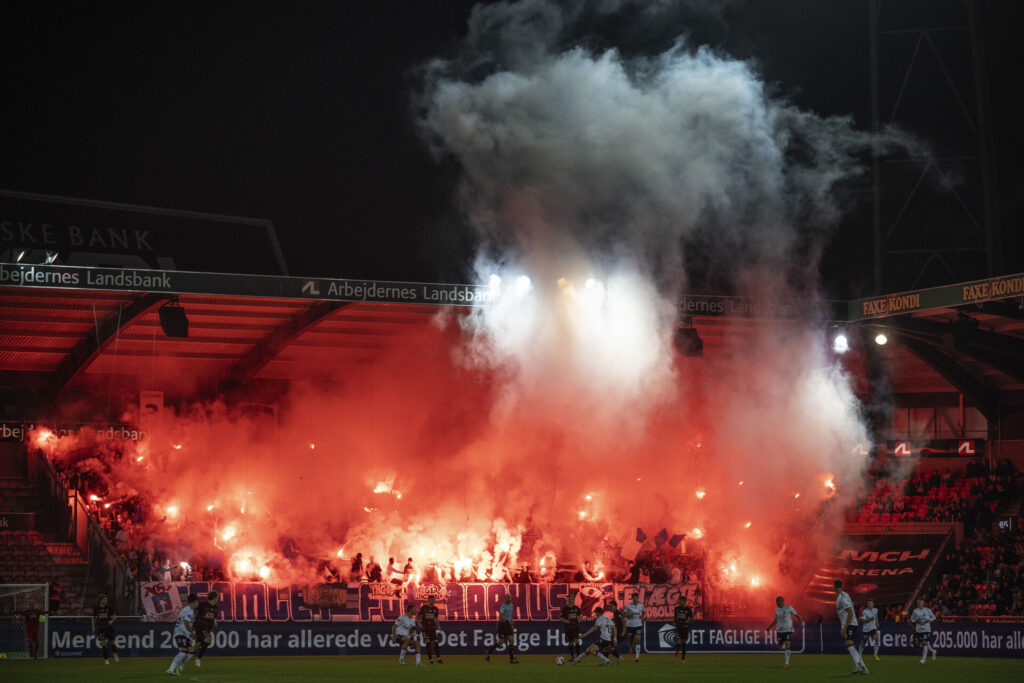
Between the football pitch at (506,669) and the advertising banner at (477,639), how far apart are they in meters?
0.68

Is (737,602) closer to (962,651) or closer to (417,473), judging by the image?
(962,651)

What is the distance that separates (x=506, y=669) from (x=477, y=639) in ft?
21.9

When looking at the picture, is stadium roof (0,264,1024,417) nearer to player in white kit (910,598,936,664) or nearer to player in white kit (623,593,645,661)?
player in white kit (910,598,936,664)

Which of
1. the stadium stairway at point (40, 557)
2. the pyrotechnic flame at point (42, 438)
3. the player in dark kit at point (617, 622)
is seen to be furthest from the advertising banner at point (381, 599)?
the pyrotechnic flame at point (42, 438)

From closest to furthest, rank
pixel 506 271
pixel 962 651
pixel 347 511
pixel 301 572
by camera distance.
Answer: pixel 962 651
pixel 506 271
pixel 301 572
pixel 347 511

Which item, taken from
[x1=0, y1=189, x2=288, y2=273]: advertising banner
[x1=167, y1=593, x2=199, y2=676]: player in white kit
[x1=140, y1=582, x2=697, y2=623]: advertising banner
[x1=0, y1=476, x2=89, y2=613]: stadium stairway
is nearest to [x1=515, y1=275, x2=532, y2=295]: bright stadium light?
[x1=140, y1=582, x2=697, y2=623]: advertising banner

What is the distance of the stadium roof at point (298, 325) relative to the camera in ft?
114

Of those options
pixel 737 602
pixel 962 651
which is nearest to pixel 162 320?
pixel 737 602

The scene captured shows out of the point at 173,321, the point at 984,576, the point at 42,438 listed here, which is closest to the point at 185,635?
the point at 173,321

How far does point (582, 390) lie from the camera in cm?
3822

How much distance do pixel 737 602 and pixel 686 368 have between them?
23.9ft

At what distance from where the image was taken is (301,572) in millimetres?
39031

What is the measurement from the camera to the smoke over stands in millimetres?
34406

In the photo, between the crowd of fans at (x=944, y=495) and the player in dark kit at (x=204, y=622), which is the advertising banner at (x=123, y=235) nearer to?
the player in dark kit at (x=204, y=622)
